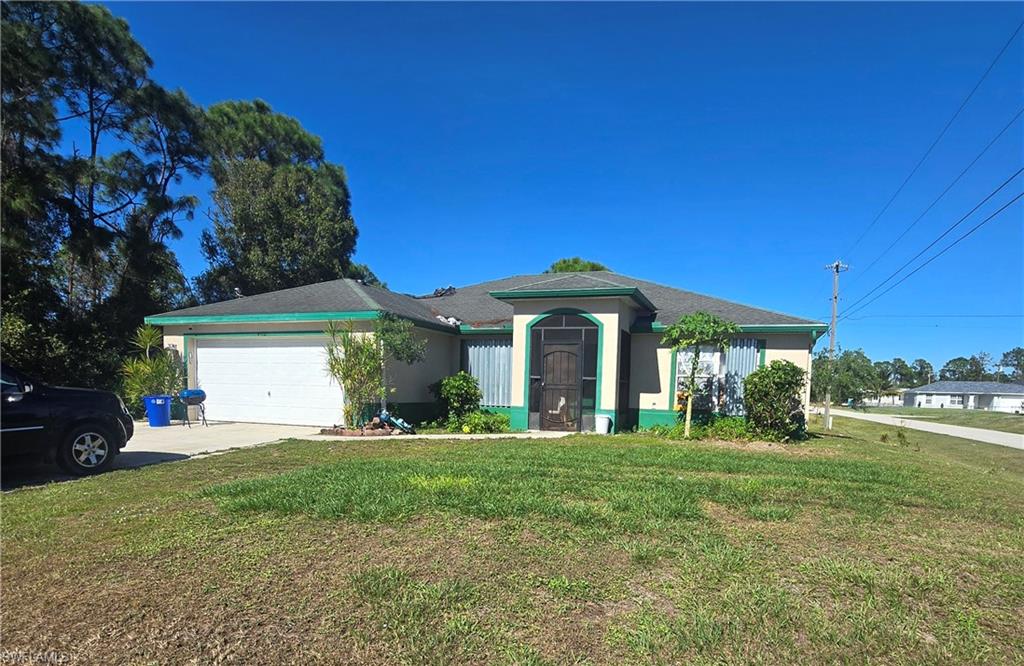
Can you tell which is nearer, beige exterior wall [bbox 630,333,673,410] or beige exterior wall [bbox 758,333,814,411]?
beige exterior wall [bbox 758,333,814,411]

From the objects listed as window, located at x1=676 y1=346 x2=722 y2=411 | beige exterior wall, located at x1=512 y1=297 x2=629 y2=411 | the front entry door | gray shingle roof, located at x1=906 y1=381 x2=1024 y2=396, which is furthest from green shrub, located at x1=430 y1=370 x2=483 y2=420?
gray shingle roof, located at x1=906 y1=381 x2=1024 y2=396

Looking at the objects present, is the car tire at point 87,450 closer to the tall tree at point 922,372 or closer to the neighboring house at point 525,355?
the neighboring house at point 525,355

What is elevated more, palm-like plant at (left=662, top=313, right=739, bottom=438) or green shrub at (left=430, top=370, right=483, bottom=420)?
palm-like plant at (left=662, top=313, right=739, bottom=438)

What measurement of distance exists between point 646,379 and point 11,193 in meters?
19.7

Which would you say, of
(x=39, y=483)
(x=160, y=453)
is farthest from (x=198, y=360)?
(x=39, y=483)

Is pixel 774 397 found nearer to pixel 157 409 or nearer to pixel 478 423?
pixel 478 423

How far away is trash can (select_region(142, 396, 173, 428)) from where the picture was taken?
38.5 feet

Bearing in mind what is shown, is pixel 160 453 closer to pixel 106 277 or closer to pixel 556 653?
pixel 556 653

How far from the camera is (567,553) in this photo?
12.2ft

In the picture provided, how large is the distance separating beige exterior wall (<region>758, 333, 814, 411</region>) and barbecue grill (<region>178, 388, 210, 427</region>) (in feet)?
45.3

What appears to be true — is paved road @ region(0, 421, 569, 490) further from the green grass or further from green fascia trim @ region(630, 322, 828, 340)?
the green grass

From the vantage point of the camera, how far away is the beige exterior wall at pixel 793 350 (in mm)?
12102

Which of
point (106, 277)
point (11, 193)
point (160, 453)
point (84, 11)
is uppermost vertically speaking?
point (84, 11)

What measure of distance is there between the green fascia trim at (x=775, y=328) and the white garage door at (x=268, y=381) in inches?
316
